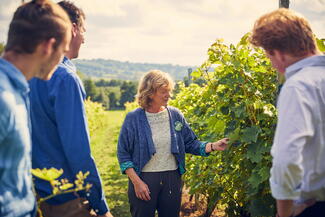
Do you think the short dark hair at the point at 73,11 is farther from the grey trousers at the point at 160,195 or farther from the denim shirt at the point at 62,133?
the grey trousers at the point at 160,195

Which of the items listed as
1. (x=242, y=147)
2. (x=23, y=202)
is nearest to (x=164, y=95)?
(x=242, y=147)

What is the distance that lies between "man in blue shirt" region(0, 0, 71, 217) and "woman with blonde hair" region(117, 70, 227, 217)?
1.72 m

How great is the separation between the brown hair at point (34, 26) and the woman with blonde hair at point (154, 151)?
184 centimetres

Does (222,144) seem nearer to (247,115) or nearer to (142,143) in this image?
(247,115)

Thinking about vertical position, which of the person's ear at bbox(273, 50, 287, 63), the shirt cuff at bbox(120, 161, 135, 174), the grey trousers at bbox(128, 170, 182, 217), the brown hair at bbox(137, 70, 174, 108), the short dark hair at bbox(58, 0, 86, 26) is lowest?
the grey trousers at bbox(128, 170, 182, 217)

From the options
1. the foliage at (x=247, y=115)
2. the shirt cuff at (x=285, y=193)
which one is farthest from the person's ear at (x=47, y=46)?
the foliage at (x=247, y=115)

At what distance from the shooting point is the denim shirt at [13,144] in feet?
4.35

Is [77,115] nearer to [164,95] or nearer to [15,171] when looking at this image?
[15,171]

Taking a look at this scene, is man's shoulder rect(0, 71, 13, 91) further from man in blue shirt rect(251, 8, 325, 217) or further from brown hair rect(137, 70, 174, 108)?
brown hair rect(137, 70, 174, 108)

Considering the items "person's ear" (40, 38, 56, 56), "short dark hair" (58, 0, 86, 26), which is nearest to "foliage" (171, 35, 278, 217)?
"short dark hair" (58, 0, 86, 26)

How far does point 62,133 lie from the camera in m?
1.91

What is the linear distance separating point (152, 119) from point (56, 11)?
1.93 metres

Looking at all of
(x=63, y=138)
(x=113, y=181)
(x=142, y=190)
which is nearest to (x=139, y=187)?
(x=142, y=190)

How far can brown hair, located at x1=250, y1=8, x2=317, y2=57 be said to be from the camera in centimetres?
169
